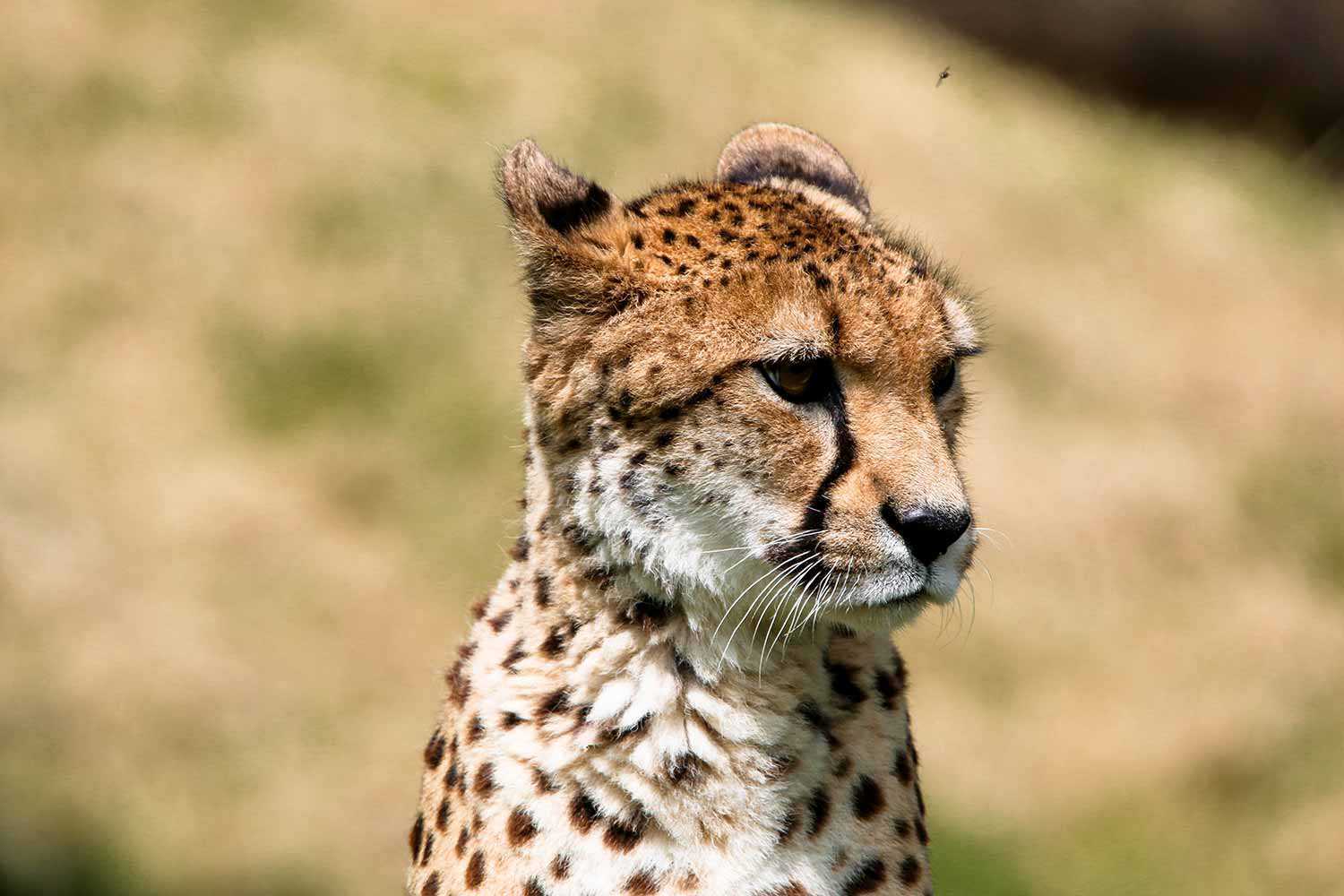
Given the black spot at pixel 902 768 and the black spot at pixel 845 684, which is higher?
the black spot at pixel 845 684

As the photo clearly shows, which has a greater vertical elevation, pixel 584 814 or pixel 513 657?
pixel 513 657

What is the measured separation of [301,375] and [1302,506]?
4499mm

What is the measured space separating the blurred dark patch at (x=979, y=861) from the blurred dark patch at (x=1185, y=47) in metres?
3.83

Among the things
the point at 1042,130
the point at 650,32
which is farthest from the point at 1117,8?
the point at 650,32

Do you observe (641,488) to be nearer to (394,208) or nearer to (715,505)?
(715,505)

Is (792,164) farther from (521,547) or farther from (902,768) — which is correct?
(902,768)

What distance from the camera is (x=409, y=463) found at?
637 centimetres

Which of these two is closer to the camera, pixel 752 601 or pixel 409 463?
pixel 752 601

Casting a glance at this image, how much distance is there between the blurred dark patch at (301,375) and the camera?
6305mm

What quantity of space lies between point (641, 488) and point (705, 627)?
9.0 inches

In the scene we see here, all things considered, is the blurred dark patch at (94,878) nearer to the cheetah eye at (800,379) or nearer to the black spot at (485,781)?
the black spot at (485,781)

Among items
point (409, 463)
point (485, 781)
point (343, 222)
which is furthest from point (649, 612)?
point (343, 222)

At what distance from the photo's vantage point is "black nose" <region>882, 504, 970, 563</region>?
2.09 metres

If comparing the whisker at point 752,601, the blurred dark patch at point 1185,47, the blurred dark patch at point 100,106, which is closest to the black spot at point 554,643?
the whisker at point 752,601
